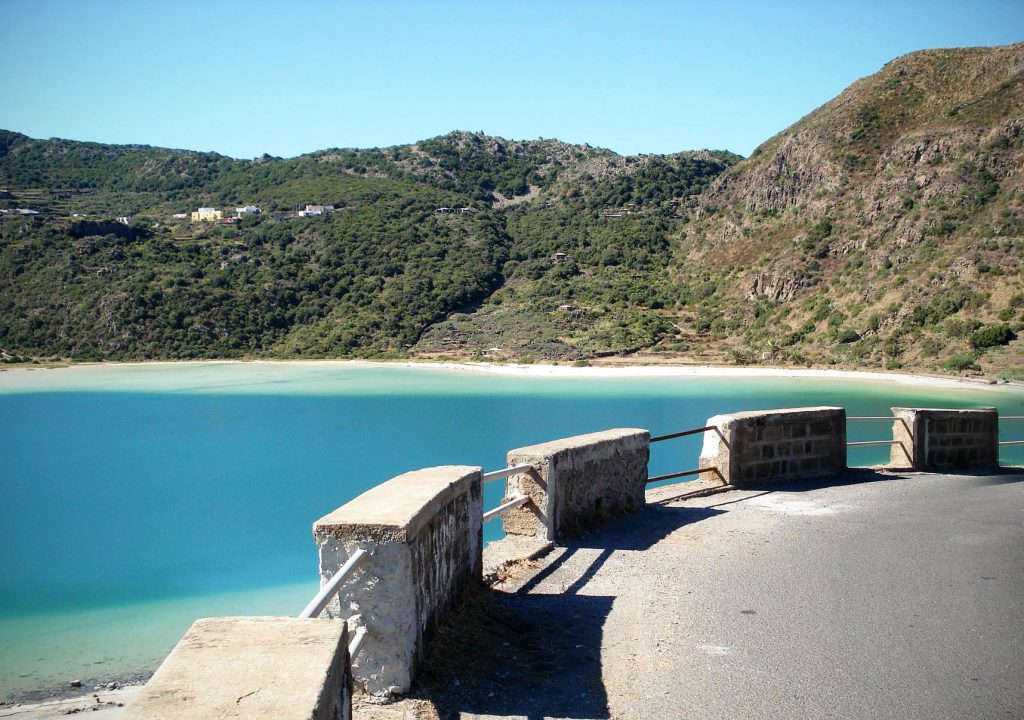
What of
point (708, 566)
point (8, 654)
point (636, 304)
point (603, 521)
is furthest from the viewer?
point (636, 304)

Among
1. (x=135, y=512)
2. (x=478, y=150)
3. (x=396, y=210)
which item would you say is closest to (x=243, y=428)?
(x=135, y=512)

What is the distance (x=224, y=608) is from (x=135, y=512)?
36.9 feet

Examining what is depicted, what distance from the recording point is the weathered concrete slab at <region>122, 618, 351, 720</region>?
2.32 m

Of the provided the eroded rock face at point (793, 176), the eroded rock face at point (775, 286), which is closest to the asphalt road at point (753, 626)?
the eroded rock face at point (775, 286)

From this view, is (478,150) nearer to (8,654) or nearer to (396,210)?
(396,210)

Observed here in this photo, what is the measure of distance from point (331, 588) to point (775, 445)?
7892 mm

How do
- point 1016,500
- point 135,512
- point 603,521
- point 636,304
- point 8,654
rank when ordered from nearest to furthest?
1. point 603,521
2. point 1016,500
3. point 8,654
4. point 135,512
5. point 636,304

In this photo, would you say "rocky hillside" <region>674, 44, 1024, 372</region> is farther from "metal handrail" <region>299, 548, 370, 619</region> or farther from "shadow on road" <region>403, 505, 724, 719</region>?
"metal handrail" <region>299, 548, 370, 619</region>

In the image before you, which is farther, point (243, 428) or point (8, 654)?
point (243, 428)

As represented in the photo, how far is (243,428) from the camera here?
37.5m

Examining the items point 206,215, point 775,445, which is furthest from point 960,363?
point 206,215

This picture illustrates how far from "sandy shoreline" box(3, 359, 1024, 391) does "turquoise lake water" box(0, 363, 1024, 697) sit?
989 millimetres

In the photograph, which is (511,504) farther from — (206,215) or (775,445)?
(206,215)

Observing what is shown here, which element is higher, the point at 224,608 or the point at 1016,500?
the point at 1016,500
